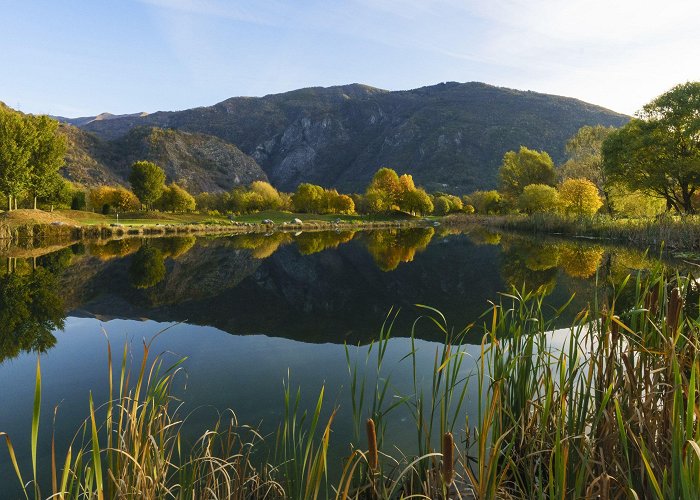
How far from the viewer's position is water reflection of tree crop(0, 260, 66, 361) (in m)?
8.25

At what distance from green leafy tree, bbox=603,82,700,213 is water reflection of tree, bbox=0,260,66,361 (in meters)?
35.9

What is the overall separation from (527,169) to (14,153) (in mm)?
61609

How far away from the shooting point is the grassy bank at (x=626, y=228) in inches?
868

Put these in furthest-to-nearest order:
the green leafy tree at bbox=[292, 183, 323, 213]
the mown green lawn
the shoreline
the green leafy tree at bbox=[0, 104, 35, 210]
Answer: the green leafy tree at bbox=[292, 183, 323, 213] < the mown green lawn < the green leafy tree at bbox=[0, 104, 35, 210] < the shoreline

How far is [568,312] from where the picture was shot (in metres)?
11.0

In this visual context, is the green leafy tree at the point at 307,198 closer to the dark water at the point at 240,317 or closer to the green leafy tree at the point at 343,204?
the green leafy tree at the point at 343,204

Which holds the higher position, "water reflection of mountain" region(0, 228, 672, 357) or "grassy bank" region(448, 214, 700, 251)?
"grassy bank" region(448, 214, 700, 251)

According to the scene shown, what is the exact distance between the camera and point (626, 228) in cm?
2977

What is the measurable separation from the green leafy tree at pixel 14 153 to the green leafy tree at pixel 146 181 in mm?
26716

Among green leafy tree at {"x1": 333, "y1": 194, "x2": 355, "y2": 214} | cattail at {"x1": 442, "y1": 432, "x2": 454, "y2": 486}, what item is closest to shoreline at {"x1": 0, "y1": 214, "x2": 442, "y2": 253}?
green leafy tree at {"x1": 333, "y1": 194, "x2": 355, "y2": 214}

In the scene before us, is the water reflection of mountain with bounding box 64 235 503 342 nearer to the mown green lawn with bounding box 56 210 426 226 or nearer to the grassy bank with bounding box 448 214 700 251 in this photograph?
the grassy bank with bounding box 448 214 700 251

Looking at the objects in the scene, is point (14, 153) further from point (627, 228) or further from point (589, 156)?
point (589, 156)

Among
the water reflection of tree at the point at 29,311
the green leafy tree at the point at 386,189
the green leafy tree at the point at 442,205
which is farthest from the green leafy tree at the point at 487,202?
the water reflection of tree at the point at 29,311

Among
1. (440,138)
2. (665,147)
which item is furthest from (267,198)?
(440,138)
